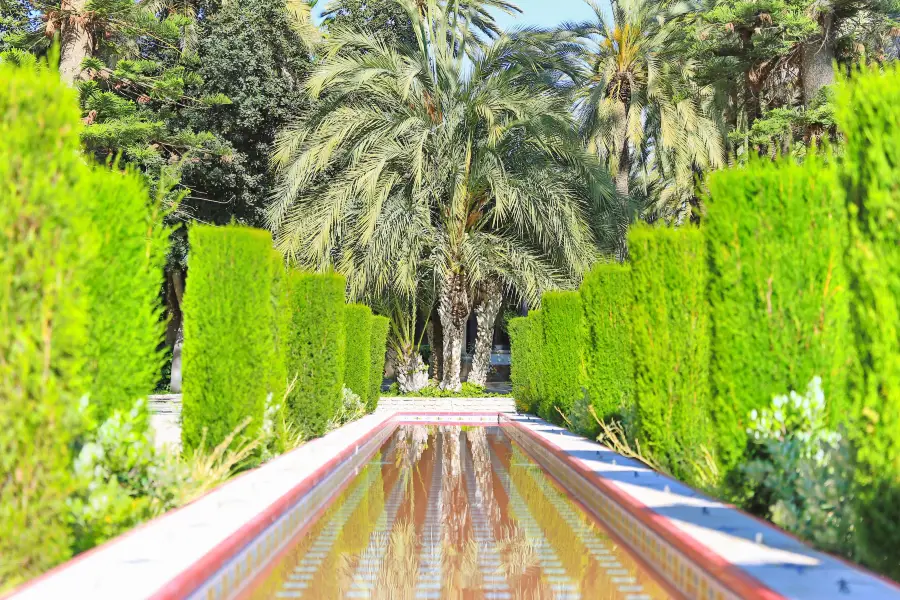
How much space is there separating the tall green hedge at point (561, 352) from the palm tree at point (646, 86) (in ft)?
25.7

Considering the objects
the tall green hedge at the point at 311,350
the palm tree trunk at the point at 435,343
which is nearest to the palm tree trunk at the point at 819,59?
the tall green hedge at the point at 311,350

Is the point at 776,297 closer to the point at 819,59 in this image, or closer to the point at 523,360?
the point at 523,360

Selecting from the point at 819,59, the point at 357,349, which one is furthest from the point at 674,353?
the point at 819,59

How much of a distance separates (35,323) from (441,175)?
18083mm

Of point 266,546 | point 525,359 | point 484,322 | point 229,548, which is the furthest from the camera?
point 484,322

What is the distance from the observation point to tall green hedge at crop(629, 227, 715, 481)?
344 inches

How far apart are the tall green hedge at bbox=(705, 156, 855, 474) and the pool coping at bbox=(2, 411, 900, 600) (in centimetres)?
95

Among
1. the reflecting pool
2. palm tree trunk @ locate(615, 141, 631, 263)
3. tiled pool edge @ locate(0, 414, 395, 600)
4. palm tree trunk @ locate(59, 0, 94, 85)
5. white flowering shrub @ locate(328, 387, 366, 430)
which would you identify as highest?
palm tree trunk @ locate(59, 0, 94, 85)

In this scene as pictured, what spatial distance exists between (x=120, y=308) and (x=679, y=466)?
5.58 metres

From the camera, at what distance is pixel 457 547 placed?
6.70 metres

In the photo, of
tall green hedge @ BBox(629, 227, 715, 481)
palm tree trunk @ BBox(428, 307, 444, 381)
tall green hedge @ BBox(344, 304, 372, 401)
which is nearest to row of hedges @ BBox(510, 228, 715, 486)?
tall green hedge @ BBox(629, 227, 715, 481)

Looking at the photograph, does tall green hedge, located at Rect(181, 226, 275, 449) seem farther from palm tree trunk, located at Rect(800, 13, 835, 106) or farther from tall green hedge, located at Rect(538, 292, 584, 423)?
palm tree trunk, located at Rect(800, 13, 835, 106)

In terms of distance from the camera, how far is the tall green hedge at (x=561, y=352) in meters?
14.4

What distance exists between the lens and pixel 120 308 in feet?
20.3
